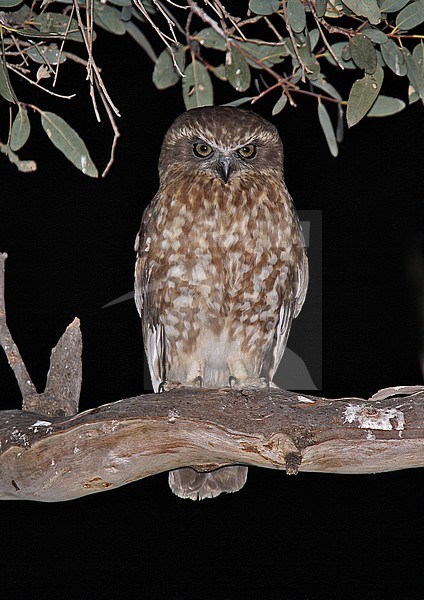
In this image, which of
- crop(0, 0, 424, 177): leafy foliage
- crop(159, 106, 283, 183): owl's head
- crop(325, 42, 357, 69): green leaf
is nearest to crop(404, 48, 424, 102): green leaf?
crop(0, 0, 424, 177): leafy foliage

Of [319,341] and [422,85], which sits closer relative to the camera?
[422,85]

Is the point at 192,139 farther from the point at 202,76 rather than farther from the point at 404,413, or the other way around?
the point at 404,413

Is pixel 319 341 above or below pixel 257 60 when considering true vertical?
below

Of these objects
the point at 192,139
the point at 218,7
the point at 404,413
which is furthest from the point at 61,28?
the point at 404,413

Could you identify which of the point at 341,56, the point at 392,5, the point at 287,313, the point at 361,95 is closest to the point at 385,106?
the point at 341,56

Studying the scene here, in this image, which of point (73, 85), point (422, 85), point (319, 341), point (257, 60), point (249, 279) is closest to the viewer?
point (422, 85)

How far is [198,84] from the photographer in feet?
7.68

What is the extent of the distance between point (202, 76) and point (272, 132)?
1.16 feet

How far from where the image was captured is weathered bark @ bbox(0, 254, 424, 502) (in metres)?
1.80

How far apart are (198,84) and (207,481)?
119 cm

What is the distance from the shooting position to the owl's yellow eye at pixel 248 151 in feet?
8.43

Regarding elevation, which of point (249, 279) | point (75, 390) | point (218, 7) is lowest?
point (75, 390)

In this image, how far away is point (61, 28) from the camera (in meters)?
1.98

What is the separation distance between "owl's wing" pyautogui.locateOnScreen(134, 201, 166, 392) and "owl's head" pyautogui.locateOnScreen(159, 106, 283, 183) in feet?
0.65
